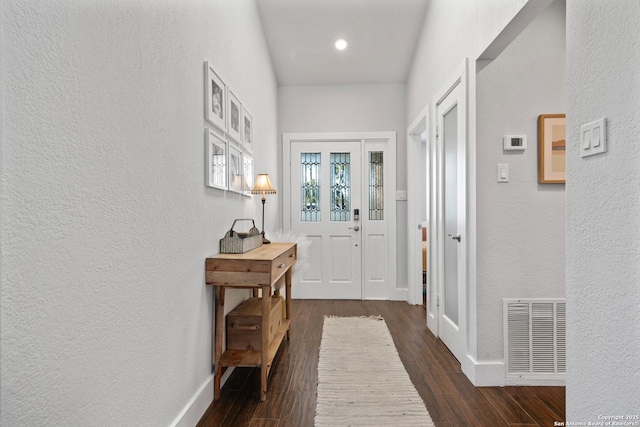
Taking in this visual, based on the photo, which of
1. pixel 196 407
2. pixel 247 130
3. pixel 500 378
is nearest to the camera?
pixel 196 407

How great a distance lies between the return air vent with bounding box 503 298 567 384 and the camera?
221 cm

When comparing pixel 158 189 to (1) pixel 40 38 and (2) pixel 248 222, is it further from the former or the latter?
(2) pixel 248 222

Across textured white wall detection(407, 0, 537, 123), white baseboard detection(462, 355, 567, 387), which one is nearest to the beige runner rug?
white baseboard detection(462, 355, 567, 387)

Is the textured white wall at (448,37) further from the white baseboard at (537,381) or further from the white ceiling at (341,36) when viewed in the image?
the white baseboard at (537,381)

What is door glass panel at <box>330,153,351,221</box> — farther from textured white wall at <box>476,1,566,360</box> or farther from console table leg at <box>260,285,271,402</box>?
console table leg at <box>260,285,271,402</box>

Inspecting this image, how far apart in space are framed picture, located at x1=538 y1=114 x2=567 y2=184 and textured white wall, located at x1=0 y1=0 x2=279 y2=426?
2062 mm

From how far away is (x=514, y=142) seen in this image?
7.29ft

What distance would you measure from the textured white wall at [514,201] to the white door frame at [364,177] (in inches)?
88.6

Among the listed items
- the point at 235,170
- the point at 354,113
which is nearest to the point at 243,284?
the point at 235,170

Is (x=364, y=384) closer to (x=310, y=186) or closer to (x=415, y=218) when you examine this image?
(x=415, y=218)

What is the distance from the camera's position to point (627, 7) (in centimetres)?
105

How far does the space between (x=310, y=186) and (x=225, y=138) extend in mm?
2362

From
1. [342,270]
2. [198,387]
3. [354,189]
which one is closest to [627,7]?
[198,387]

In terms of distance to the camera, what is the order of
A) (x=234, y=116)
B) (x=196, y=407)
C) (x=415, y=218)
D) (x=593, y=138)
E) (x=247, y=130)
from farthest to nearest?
(x=415, y=218) < (x=247, y=130) < (x=234, y=116) < (x=196, y=407) < (x=593, y=138)
